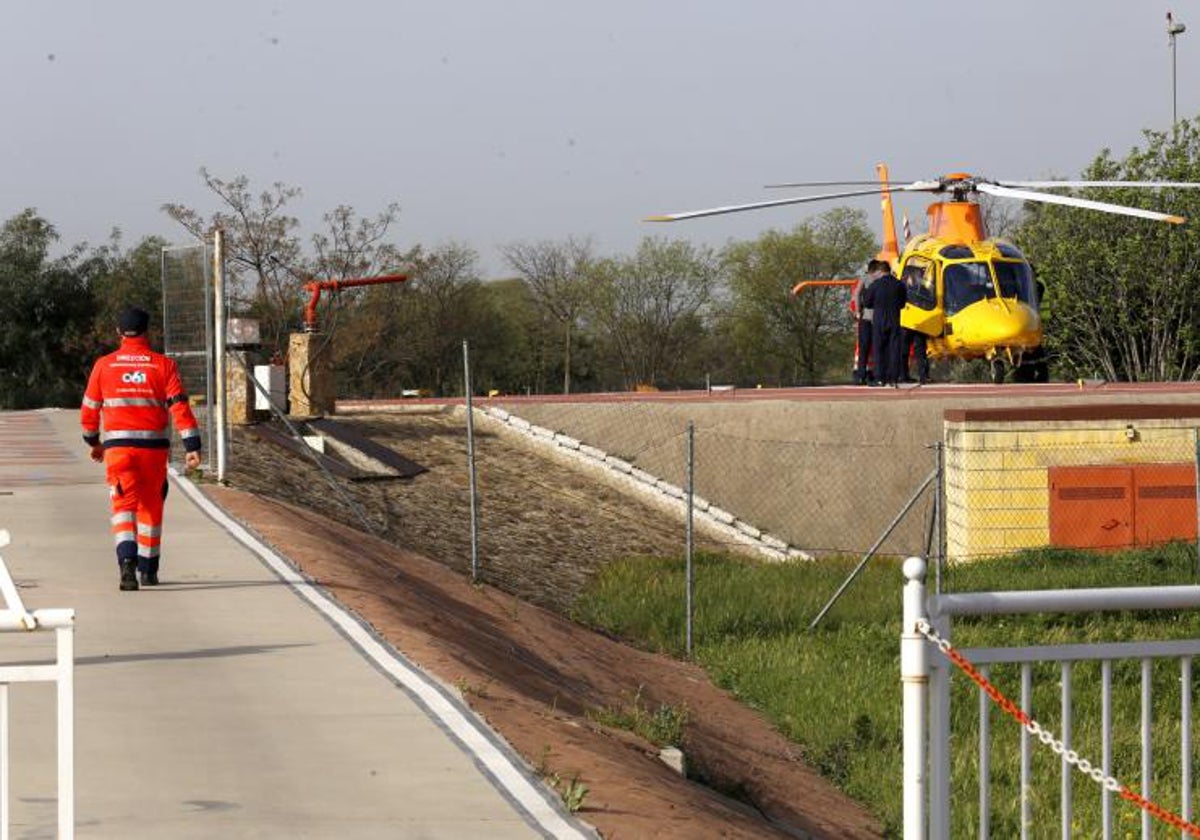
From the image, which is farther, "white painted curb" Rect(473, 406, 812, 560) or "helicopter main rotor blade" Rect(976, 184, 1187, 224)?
"white painted curb" Rect(473, 406, 812, 560)

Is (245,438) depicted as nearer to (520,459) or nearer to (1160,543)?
(520,459)

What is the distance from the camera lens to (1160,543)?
22078 mm

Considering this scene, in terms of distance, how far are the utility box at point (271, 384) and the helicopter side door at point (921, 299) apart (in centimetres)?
1054

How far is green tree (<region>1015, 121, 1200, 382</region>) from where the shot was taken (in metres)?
48.3

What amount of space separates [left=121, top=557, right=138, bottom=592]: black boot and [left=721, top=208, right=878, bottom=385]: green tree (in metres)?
61.4

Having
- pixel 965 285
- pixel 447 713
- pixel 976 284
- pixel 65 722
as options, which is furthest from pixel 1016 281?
pixel 65 722

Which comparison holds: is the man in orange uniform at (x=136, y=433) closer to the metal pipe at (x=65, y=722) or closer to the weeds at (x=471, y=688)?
the weeds at (x=471, y=688)

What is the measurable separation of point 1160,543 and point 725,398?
9.38 meters

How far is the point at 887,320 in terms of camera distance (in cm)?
2953

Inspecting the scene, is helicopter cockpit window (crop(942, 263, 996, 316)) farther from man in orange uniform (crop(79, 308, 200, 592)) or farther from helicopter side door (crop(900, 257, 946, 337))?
man in orange uniform (crop(79, 308, 200, 592))

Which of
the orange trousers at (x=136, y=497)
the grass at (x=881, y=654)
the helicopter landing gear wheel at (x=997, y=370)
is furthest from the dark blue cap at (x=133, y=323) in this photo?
the helicopter landing gear wheel at (x=997, y=370)

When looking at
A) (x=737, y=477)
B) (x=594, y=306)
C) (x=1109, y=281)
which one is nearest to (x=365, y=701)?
(x=737, y=477)

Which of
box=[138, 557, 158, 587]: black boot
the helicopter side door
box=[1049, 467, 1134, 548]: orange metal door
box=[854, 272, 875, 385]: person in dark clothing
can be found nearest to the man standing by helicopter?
box=[854, 272, 875, 385]: person in dark clothing

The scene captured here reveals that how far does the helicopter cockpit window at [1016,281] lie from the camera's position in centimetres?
3072
